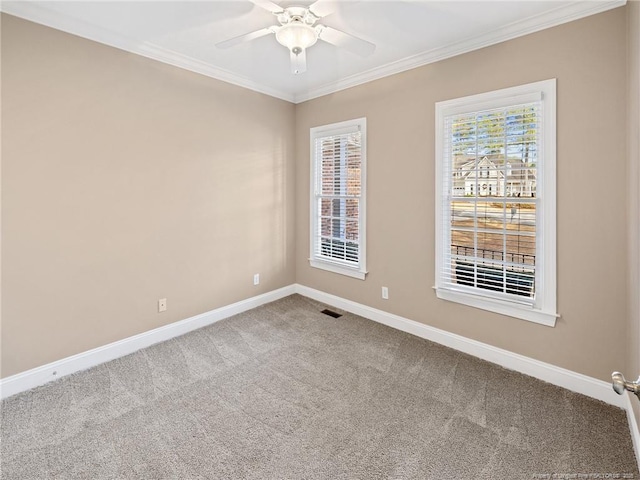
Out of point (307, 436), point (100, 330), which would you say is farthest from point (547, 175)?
point (100, 330)

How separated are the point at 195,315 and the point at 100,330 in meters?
0.84

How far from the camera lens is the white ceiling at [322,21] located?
7.19 ft

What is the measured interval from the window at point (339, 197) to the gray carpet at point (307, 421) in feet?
4.14

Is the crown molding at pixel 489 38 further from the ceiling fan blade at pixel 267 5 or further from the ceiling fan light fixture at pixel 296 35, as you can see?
the ceiling fan blade at pixel 267 5

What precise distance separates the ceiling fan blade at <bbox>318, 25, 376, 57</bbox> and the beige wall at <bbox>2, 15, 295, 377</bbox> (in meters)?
1.53

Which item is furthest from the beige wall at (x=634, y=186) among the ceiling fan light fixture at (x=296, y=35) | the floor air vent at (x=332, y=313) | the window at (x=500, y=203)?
the floor air vent at (x=332, y=313)

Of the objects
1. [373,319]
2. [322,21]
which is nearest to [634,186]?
[322,21]

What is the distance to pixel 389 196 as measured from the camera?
3338mm

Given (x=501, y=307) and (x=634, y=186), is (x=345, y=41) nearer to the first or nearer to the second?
(x=634, y=186)

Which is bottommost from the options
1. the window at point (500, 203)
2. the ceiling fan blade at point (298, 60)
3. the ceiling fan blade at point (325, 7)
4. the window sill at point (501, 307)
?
the window sill at point (501, 307)

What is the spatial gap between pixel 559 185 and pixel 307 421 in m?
2.35

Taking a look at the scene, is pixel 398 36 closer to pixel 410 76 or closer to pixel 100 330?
pixel 410 76

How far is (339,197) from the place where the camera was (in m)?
3.87

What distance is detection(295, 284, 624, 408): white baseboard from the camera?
7.25 feet
